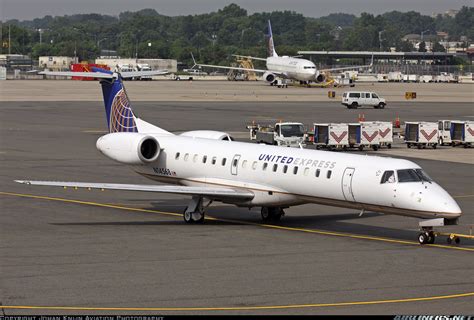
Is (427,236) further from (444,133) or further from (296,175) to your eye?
(444,133)

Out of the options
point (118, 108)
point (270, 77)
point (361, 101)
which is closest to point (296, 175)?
point (118, 108)

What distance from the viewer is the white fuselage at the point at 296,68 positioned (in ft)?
468

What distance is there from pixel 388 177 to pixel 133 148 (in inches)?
395

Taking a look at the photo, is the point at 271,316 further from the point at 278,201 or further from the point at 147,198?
the point at 147,198

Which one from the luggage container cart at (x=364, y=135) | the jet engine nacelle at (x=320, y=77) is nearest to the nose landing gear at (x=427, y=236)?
the luggage container cart at (x=364, y=135)

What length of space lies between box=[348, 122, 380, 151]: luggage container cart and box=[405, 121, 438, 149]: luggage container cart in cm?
263

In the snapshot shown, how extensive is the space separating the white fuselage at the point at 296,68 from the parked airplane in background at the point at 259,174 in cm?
10263

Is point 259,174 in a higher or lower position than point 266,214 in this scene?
higher

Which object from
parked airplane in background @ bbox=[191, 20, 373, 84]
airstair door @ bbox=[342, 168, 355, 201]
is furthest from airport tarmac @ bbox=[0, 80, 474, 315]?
parked airplane in background @ bbox=[191, 20, 373, 84]

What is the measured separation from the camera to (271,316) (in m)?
21.1

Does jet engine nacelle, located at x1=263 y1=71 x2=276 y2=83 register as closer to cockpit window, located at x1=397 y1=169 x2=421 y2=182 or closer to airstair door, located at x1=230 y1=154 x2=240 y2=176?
airstair door, located at x1=230 y1=154 x2=240 y2=176

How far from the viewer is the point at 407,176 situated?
3081 centimetres

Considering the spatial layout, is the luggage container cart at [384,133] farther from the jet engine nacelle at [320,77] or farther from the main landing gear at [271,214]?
the jet engine nacelle at [320,77]

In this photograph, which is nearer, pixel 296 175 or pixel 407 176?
pixel 407 176
